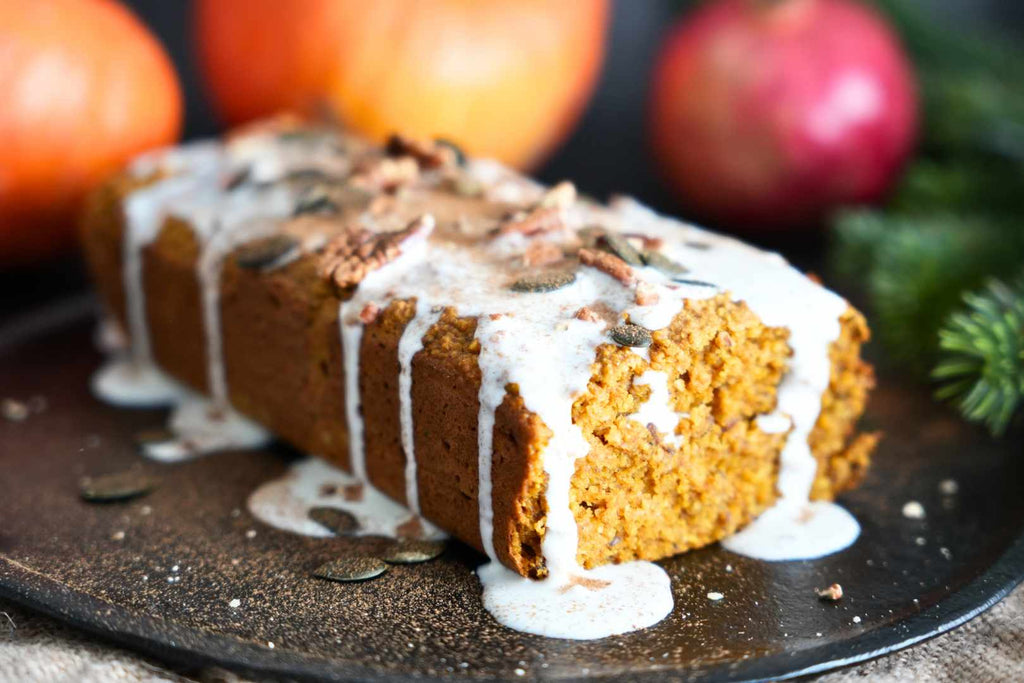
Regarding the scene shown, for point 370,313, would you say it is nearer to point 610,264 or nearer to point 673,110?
point 610,264

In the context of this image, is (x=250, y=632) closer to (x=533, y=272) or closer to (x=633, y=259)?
(x=533, y=272)

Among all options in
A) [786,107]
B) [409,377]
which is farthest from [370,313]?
[786,107]

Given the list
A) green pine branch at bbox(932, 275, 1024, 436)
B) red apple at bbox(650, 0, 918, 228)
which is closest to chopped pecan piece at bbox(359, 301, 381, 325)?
green pine branch at bbox(932, 275, 1024, 436)

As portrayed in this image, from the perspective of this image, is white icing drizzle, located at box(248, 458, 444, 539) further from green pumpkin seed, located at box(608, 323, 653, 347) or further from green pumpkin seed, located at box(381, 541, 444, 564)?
green pumpkin seed, located at box(608, 323, 653, 347)

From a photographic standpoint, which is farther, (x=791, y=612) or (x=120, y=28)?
(x=120, y=28)

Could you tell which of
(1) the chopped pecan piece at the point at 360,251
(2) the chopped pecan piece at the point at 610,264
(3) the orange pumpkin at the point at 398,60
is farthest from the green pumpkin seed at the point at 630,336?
(3) the orange pumpkin at the point at 398,60

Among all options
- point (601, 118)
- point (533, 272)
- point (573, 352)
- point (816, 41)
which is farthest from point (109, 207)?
point (601, 118)

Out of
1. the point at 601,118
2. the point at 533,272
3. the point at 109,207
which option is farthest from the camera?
the point at 601,118
